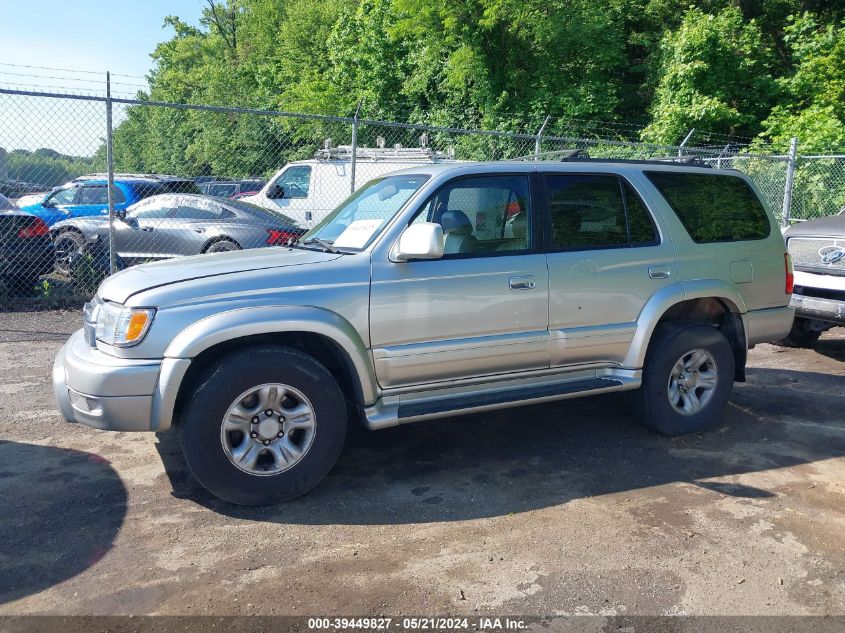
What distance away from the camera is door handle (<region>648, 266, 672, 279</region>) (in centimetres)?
505

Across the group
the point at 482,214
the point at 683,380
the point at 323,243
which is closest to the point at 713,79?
the point at 683,380

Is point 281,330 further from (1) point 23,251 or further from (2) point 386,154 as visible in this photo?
(2) point 386,154

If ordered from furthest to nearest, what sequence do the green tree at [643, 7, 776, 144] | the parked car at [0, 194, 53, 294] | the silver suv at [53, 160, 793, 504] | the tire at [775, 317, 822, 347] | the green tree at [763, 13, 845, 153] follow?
the green tree at [643, 7, 776, 144] → the green tree at [763, 13, 845, 153] → the parked car at [0, 194, 53, 294] → the tire at [775, 317, 822, 347] → the silver suv at [53, 160, 793, 504]

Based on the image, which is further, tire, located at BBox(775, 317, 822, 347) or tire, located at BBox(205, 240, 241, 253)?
tire, located at BBox(205, 240, 241, 253)

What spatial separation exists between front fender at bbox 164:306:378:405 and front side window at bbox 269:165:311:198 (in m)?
9.39

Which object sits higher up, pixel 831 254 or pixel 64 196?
pixel 64 196

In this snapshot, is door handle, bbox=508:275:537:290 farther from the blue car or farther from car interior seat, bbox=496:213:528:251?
the blue car

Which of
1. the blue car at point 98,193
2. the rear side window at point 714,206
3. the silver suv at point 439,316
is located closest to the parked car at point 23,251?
the blue car at point 98,193

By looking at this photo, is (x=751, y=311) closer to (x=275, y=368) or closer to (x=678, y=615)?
(x=678, y=615)

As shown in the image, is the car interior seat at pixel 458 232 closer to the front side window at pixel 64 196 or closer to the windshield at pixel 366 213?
the windshield at pixel 366 213

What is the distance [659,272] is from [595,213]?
61cm

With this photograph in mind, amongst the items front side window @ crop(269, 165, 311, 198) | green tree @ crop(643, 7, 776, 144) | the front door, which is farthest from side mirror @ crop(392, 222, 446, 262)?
green tree @ crop(643, 7, 776, 144)

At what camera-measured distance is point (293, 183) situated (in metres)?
13.2

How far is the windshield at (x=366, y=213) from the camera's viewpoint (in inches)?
179
